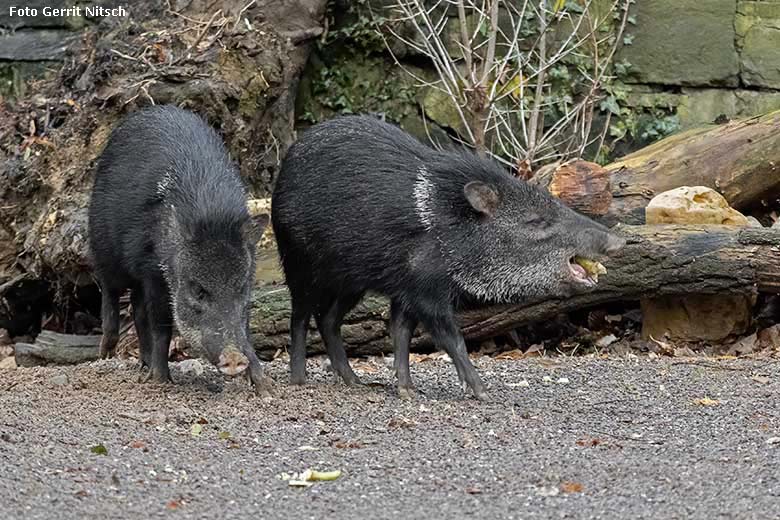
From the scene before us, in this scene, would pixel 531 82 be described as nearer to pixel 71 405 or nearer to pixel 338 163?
pixel 338 163

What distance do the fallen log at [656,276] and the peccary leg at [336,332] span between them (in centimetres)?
103

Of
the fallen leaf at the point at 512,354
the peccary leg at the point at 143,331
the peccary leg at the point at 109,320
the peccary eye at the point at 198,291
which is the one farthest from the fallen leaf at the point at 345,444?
the fallen leaf at the point at 512,354

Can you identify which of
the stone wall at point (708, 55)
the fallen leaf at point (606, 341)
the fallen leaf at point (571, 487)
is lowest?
the fallen leaf at point (606, 341)

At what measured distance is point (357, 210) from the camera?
636cm

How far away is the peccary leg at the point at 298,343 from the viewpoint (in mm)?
6844

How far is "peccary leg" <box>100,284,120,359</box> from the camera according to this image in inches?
296

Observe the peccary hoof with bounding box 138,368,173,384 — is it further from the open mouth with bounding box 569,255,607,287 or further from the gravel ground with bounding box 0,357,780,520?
the open mouth with bounding box 569,255,607,287

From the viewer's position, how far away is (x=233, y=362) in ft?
19.4

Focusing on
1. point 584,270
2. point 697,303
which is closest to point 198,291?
point 584,270

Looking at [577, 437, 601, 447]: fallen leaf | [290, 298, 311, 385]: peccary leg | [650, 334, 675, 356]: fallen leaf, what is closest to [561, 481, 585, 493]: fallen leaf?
[577, 437, 601, 447]: fallen leaf

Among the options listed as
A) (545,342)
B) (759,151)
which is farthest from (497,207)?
(759,151)

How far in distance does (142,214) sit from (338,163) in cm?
109

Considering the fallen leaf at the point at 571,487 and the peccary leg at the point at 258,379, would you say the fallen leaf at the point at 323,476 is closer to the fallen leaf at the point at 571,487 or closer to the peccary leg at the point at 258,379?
the fallen leaf at the point at 571,487

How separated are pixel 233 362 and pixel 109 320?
2.03 m
